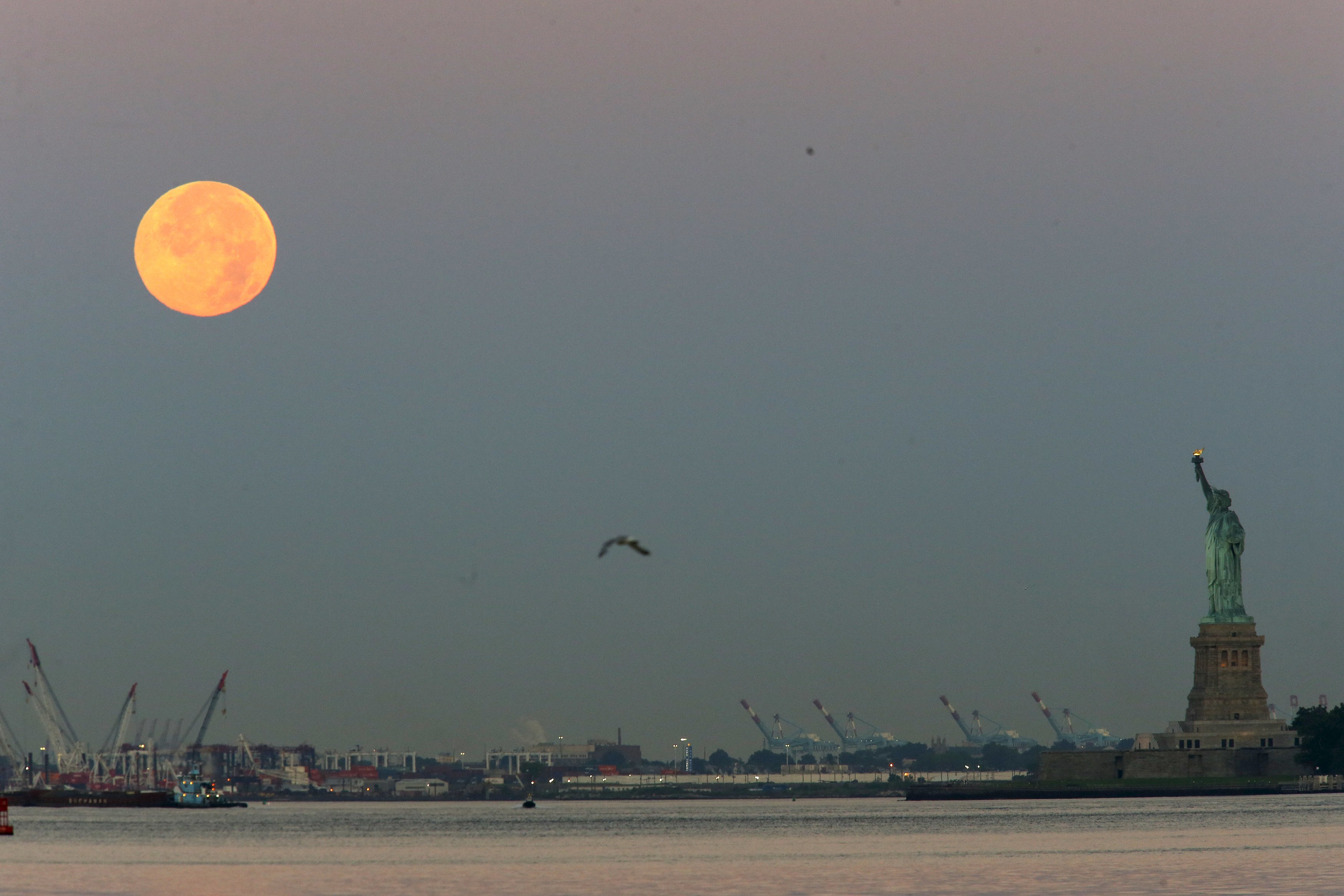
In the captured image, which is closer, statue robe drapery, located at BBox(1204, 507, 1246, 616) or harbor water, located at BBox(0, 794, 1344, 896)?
harbor water, located at BBox(0, 794, 1344, 896)

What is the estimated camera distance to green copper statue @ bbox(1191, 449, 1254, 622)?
177500 mm

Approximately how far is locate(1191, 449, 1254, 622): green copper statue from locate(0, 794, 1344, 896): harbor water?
55.9 ft

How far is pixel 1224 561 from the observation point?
17862 centimetres

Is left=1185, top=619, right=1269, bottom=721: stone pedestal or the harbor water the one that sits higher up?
left=1185, top=619, right=1269, bottom=721: stone pedestal

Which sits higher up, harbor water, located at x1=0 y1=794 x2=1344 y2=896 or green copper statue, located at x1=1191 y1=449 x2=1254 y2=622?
green copper statue, located at x1=1191 y1=449 x2=1254 y2=622

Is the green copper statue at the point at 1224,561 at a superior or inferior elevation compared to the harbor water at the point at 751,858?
Result: superior

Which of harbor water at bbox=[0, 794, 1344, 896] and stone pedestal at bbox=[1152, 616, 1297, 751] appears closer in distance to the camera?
harbor water at bbox=[0, 794, 1344, 896]

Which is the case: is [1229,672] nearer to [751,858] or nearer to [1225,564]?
[1225,564]

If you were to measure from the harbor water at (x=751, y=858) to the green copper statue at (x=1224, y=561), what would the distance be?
1705 cm

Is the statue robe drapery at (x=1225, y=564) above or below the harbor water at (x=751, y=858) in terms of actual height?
above

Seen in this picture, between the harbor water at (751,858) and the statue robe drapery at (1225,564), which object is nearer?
the harbor water at (751,858)

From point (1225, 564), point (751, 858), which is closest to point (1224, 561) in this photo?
point (1225, 564)

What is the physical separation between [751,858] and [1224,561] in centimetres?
7481

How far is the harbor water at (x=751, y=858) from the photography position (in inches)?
3681
